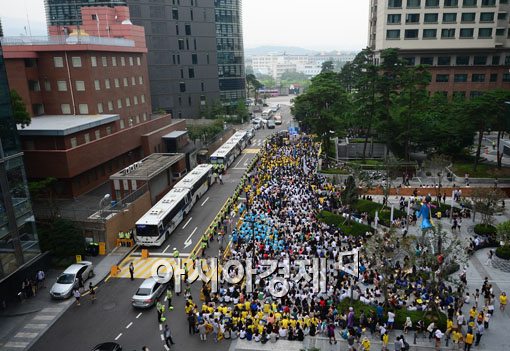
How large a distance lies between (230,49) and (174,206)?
Answer: 71.1 meters

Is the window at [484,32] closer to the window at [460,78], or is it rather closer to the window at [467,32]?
the window at [467,32]

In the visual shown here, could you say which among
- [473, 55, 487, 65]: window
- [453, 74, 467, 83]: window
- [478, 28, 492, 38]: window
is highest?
[478, 28, 492, 38]: window

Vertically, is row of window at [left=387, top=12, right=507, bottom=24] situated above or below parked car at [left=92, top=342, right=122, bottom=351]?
above

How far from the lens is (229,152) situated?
59156mm

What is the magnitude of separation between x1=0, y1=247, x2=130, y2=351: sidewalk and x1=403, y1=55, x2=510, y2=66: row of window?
63.5 m

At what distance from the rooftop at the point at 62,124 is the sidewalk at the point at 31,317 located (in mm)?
13406

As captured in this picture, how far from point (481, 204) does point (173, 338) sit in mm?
26145

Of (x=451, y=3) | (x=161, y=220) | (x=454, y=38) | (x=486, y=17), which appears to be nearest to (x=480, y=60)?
(x=454, y=38)

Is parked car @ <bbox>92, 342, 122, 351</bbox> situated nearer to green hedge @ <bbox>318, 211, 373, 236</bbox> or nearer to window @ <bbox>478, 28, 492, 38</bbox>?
green hedge @ <bbox>318, 211, 373, 236</bbox>

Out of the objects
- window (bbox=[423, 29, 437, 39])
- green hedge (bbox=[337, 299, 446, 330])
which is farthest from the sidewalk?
window (bbox=[423, 29, 437, 39])

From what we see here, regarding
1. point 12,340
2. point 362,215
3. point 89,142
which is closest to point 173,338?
point 12,340

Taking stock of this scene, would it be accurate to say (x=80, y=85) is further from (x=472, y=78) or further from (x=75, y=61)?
(x=472, y=78)

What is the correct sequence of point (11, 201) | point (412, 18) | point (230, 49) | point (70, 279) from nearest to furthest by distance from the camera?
point (11, 201) → point (70, 279) → point (412, 18) → point (230, 49)

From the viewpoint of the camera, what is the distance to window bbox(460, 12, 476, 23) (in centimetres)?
6688
